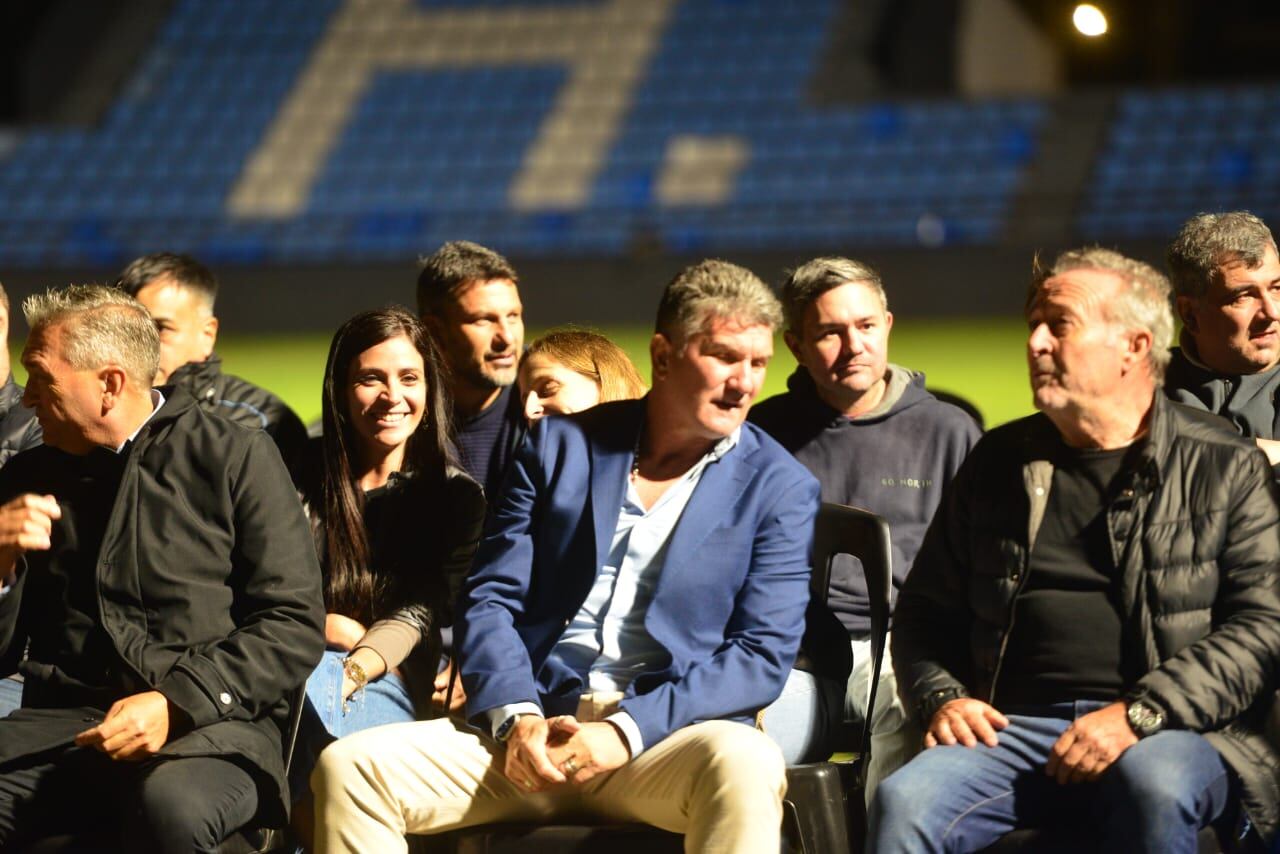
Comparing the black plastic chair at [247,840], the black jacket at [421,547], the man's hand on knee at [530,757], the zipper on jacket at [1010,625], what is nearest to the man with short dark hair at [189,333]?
the black jacket at [421,547]

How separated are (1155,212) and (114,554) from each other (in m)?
16.0

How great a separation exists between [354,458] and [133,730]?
1.10 metres

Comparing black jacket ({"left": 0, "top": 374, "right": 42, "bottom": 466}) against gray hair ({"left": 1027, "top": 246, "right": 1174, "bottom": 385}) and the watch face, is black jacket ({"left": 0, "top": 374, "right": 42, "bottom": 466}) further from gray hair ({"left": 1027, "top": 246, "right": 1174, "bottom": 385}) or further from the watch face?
the watch face

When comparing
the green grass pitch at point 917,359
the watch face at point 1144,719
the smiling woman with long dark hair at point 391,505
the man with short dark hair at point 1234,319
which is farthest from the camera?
the green grass pitch at point 917,359

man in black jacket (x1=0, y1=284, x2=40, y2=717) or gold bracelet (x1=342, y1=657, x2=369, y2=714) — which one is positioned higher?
man in black jacket (x1=0, y1=284, x2=40, y2=717)

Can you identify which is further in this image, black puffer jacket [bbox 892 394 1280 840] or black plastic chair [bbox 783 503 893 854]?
black plastic chair [bbox 783 503 893 854]

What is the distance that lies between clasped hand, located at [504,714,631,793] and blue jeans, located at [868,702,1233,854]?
529 mm

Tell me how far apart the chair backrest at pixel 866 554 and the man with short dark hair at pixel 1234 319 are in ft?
3.37

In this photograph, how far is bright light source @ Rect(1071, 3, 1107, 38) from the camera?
4.56 meters

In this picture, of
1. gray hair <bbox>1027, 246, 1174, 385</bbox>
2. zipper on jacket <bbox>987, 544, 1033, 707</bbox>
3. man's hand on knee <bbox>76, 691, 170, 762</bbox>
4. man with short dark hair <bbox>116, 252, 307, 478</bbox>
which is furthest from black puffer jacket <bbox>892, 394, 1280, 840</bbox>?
man with short dark hair <bbox>116, 252, 307, 478</bbox>

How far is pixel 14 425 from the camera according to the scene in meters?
4.32

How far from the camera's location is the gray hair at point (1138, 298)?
3.28m

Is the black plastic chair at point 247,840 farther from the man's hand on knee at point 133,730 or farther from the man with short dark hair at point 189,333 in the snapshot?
the man with short dark hair at point 189,333

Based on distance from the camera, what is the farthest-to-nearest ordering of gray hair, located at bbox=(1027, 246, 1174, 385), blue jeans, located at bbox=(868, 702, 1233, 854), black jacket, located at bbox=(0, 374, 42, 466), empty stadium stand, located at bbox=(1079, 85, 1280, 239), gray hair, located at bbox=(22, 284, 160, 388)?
empty stadium stand, located at bbox=(1079, 85, 1280, 239) → black jacket, located at bbox=(0, 374, 42, 466) → gray hair, located at bbox=(22, 284, 160, 388) → gray hair, located at bbox=(1027, 246, 1174, 385) → blue jeans, located at bbox=(868, 702, 1233, 854)
